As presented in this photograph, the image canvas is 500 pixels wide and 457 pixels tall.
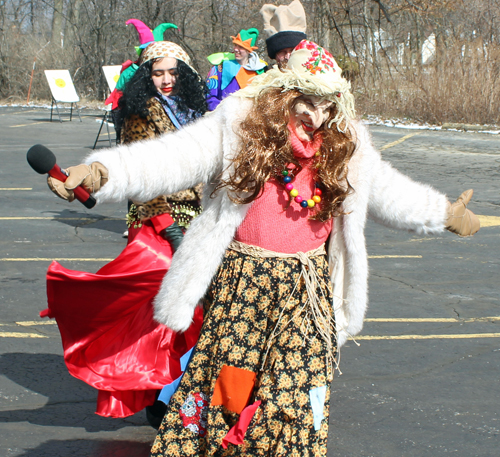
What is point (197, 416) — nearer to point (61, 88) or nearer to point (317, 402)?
point (317, 402)

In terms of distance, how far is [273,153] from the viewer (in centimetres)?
256

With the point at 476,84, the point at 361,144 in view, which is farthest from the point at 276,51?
the point at 476,84

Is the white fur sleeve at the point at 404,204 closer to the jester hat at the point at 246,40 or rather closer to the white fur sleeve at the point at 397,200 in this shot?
the white fur sleeve at the point at 397,200

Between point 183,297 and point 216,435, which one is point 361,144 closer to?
point 183,297

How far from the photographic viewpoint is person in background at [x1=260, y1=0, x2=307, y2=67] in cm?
547

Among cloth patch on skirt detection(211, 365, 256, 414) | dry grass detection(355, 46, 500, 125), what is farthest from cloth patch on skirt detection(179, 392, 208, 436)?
dry grass detection(355, 46, 500, 125)

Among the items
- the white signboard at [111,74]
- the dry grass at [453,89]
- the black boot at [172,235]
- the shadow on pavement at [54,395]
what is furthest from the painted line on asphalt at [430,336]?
the dry grass at [453,89]

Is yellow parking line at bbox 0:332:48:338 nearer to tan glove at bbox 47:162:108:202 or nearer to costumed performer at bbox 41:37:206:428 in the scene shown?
costumed performer at bbox 41:37:206:428

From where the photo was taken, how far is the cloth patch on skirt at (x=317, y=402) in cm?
256

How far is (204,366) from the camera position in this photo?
269 cm

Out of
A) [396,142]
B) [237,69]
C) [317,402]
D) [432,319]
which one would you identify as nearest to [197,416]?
[317,402]

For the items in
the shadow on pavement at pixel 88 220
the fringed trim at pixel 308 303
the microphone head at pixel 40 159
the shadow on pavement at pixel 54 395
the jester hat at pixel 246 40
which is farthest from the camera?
the shadow on pavement at pixel 88 220

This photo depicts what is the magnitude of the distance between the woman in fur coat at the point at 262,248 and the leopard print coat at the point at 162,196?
73 centimetres

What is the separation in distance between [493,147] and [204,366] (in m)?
14.9
